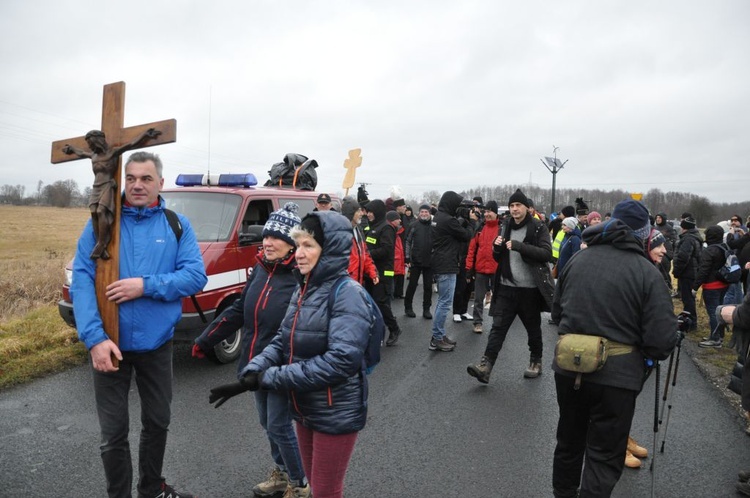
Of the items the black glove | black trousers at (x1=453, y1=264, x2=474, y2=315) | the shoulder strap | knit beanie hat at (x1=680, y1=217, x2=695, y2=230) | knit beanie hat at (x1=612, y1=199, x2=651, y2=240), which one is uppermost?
knit beanie hat at (x1=680, y1=217, x2=695, y2=230)

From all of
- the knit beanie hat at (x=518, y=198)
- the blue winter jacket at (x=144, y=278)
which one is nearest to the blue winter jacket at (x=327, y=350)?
the blue winter jacket at (x=144, y=278)

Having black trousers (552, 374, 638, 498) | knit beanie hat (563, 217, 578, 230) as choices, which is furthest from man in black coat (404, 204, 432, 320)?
black trousers (552, 374, 638, 498)

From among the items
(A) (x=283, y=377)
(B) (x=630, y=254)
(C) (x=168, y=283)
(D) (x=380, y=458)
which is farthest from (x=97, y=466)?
(B) (x=630, y=254)

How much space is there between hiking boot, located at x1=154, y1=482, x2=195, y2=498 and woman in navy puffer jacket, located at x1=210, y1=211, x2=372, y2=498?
4.03 ft

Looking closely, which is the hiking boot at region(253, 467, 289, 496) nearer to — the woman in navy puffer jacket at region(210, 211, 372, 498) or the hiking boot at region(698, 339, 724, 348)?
the woman in navy puffer jacket at region(210, 211, 372, 498)

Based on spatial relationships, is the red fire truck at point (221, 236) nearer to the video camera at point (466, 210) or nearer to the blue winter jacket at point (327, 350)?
the blue winter jacket at point (327, 350)

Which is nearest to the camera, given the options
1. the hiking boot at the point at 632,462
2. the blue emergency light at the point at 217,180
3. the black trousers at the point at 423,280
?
the hiking boot at the point at 632,462

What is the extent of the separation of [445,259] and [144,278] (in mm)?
5005

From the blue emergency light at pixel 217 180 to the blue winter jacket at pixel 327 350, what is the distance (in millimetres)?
4559

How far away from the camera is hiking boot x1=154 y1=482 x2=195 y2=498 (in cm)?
312

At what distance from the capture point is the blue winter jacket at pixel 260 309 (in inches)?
126

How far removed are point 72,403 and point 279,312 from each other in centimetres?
308

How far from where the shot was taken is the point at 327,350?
2.40 metres

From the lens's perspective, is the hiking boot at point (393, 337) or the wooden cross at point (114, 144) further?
the hiking boot at point (393, 337)
